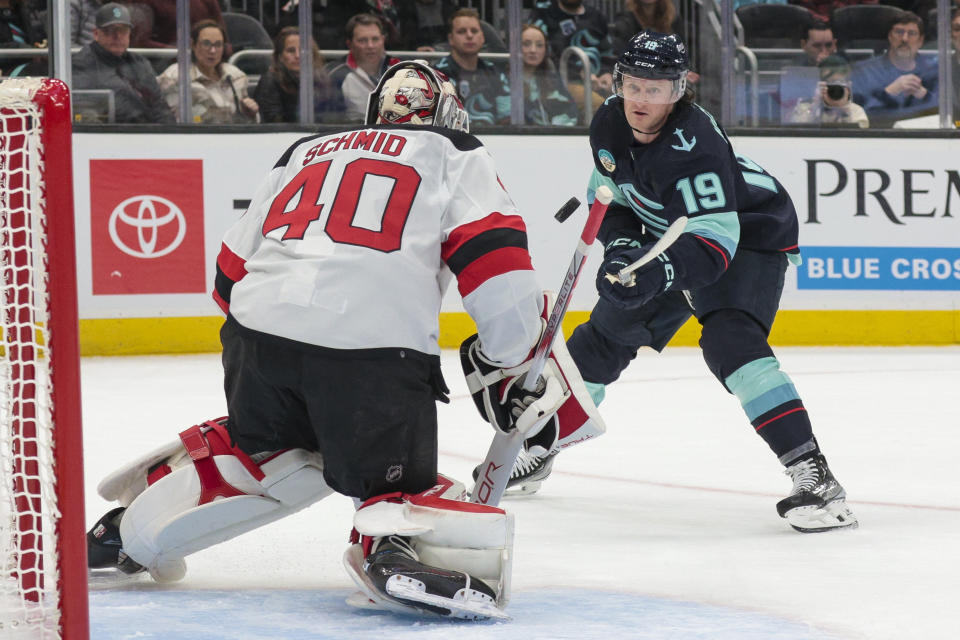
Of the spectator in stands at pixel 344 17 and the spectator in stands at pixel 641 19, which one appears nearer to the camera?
the spectator in stands at pixel 344 17

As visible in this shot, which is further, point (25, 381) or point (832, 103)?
point (832, 103)

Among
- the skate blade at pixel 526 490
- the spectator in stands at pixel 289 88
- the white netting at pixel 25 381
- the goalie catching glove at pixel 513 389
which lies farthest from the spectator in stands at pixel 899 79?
the white netting at pixel 25 381

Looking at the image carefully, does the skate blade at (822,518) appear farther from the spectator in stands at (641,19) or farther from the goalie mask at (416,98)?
the spectator in stands at (641,19)

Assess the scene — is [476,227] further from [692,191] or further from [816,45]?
[816,45]

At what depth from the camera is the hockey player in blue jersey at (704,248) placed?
252cm

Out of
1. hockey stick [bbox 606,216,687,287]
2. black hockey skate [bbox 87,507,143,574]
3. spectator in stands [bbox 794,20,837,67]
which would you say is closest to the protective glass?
hockey stick [bbox 606,216,687,287]

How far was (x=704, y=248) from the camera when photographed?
2496 mm

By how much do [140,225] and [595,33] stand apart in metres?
2.21

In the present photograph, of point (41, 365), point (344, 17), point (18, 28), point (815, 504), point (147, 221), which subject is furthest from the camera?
point (344, 17)

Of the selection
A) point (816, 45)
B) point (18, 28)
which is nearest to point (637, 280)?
point (18, 28)

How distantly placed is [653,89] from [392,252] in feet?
2.81

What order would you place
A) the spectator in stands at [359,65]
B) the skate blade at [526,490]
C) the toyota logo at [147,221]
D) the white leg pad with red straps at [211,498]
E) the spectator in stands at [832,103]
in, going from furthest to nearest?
the spectator in stands at [832,103] < the spectator in stands at [359,65] < the toyota logo at [147,221] < the skate blade at [526,490] < the white leg pad with red straps at [211,498]

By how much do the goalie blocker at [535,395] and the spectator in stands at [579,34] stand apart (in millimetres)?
4139

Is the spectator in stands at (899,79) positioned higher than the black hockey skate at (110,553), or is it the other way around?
the spectator in stands at (899,79)
